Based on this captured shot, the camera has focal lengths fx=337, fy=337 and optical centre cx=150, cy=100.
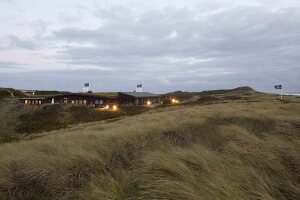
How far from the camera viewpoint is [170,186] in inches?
202

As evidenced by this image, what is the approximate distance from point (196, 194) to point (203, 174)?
1117 mm

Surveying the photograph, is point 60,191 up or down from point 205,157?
down

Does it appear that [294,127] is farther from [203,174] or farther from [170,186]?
[170,186]

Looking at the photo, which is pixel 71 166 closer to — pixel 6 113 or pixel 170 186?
pixel 170 186

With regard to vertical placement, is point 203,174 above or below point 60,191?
above

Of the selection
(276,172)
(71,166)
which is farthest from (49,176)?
(276,172)

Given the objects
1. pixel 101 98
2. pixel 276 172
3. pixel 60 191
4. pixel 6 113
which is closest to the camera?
pixel 60 191

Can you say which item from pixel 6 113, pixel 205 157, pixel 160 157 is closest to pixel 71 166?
pixel 160 157

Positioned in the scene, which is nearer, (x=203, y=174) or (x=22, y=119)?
(x=203, y=174)

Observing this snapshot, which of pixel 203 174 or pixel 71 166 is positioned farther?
pixel 71 166

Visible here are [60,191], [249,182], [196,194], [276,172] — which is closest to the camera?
[196,194]

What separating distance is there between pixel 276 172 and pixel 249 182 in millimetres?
1335

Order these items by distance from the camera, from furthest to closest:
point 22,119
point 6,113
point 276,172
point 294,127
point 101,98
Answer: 1. point 101,98
2. point 6,113
3. point 22,119
4. point 294,127
5. point 276,172

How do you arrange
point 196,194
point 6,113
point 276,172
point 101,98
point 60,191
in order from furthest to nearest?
point 101,98
point 6,113
point 276,172
point 60,191
point 196,194
